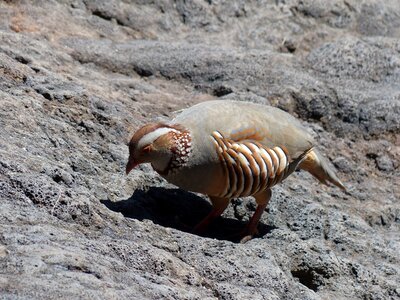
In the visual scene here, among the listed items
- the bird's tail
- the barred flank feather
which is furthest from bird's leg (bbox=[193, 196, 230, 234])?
the bird's tail

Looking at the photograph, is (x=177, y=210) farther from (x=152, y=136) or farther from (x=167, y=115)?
(x=167, y=115)

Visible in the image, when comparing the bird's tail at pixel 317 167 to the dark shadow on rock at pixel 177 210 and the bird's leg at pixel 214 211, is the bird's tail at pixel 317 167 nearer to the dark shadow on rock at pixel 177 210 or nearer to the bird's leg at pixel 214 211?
the dark shadow on rock at pixel 177 210

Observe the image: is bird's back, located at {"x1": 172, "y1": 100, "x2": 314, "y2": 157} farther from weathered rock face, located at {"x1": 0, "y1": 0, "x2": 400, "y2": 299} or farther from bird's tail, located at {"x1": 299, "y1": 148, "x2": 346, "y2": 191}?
weathered rock face, located at {"x1": 0, "y1": 0, "x2": 400, "y2": 299}

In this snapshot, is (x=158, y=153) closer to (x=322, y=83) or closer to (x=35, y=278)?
(x=35, y=278)

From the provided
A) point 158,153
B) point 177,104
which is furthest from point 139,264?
point 177,104

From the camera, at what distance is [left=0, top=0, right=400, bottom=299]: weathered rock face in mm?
Answer: 4129

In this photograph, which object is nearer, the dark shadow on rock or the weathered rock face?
the weathered rock face

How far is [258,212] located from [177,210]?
21.4 inches

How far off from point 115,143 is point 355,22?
4008mm

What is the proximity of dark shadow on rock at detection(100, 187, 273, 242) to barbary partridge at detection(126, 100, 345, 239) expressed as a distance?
0.42 feet

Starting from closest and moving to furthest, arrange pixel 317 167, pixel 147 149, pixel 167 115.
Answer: pixel 147 149 < pixel 317 167 < pixel 167 115

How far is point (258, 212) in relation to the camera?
18.7 ft

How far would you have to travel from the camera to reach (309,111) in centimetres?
755

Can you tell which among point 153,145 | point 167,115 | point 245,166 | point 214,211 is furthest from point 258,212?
point 167,115
